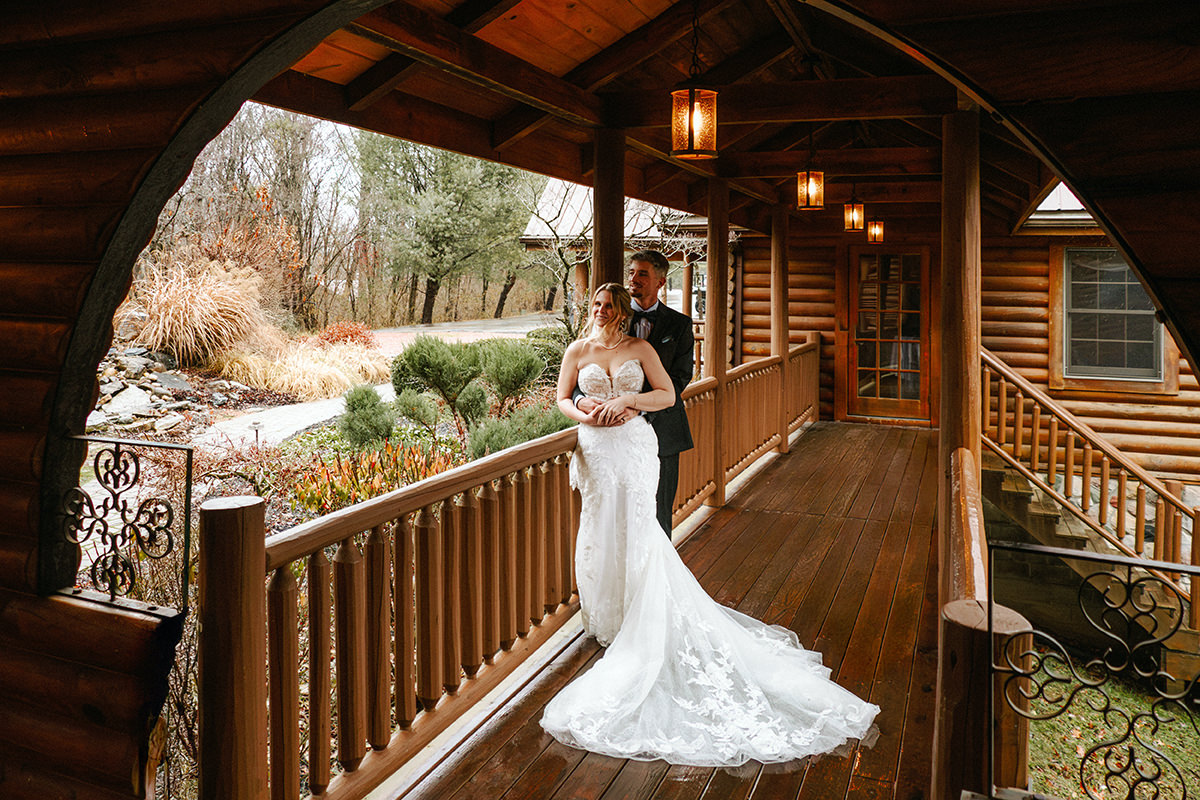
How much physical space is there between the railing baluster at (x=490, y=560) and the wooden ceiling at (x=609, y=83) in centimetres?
178

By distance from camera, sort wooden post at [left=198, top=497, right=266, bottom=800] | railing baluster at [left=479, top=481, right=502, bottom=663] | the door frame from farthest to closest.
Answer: the door frame < railing baluster at [left=479, top=481, right=502, bottom=663] < wooden post at [left=198, top=497, right=266, bottom=800]

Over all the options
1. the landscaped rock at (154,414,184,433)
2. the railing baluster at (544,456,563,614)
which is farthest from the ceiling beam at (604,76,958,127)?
the landscaped rock at (154,414,184,433)

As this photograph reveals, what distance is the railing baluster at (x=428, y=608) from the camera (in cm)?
290

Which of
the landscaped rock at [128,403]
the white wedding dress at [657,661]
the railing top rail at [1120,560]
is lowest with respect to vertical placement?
the white wedding dress at [657,661]

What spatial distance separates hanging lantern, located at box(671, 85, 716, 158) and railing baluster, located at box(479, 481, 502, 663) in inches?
71.0

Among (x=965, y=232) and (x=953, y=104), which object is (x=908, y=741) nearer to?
(x=965, y=232)

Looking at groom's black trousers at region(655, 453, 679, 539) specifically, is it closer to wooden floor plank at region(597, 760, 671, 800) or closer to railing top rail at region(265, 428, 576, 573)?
railing top rail at region(265, 428, 576, 573)

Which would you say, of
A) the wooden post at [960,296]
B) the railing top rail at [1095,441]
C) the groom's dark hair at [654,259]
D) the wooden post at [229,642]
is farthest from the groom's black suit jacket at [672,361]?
the railing top rail at [1095,441]

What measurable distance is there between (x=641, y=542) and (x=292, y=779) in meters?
1.73

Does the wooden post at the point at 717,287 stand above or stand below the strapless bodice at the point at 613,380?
above

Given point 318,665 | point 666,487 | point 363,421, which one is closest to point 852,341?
point 363,421

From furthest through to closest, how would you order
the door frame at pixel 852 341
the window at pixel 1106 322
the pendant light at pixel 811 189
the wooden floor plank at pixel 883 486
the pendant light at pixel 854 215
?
the door frame at pixel 852 341
the window at pixel 1106 322
the pendant light at pixel 854 215
the wooden floor plank at pixel 883 486
the pendant light at pixel 811 189

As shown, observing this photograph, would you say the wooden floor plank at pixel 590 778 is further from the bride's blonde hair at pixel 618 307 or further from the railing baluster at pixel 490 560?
the bride's blonde hair at pixel 618 307

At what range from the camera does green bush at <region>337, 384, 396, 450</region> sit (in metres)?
8.11
